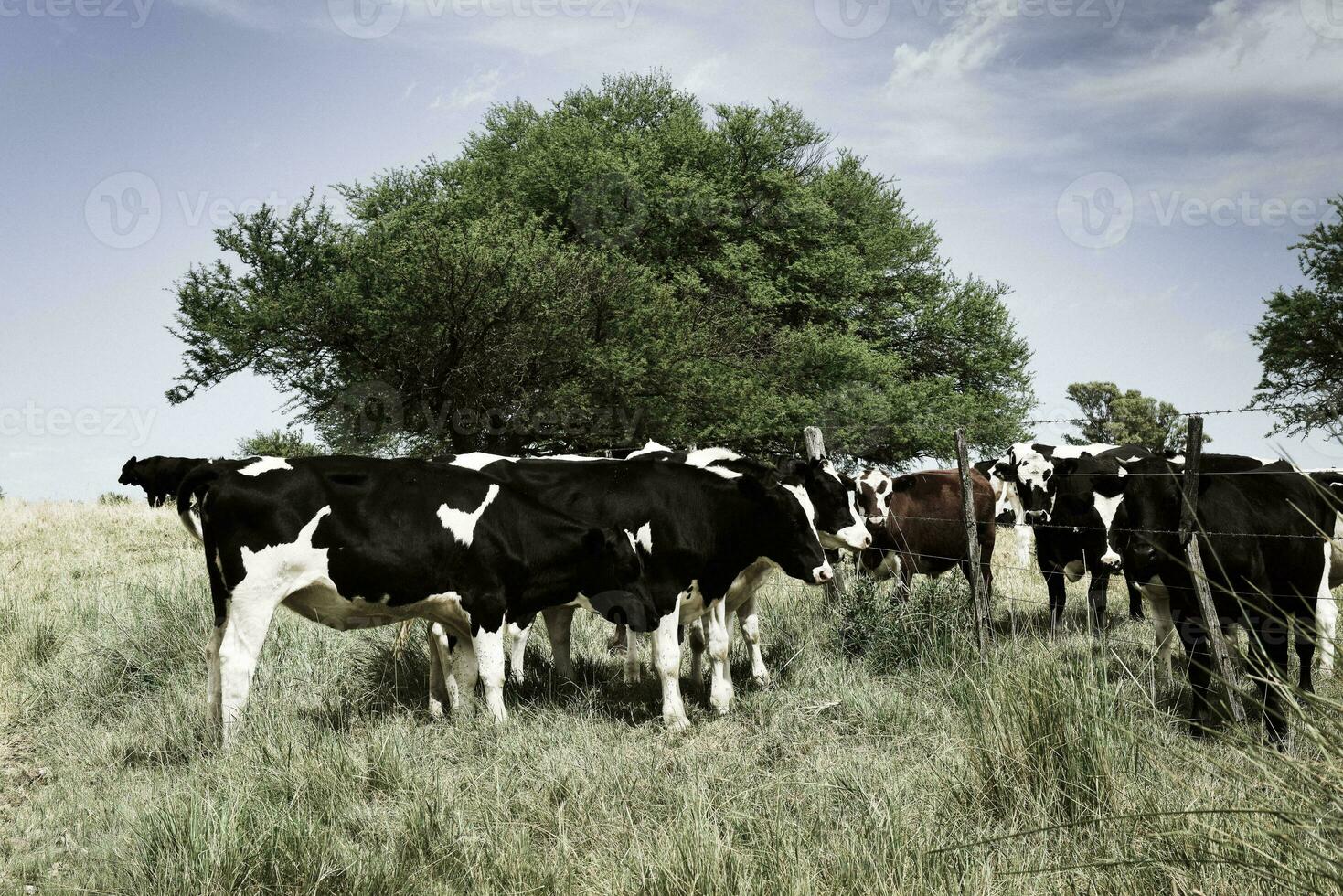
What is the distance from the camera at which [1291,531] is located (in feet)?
25.3

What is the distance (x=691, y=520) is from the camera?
881 centimetres

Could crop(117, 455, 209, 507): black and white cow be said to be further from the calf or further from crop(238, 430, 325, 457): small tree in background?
crop(238, 430, 325, 457): small tree in background

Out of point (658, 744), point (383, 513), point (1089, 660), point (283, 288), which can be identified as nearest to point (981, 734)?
point (1089, 660)

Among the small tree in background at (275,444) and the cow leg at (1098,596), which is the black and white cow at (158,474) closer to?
the cow leg at (1098,596)

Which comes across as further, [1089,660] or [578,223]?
[578,223]

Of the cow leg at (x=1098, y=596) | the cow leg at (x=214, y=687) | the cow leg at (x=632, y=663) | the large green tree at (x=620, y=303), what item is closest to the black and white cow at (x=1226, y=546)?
the cow leg at (x=1098, y=596)

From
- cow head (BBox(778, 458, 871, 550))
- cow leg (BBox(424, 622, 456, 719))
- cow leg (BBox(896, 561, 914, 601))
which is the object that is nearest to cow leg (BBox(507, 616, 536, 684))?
cow leg (BBox(424, 622, 456, 719))

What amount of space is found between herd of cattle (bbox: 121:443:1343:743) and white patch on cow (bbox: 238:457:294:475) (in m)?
0.02

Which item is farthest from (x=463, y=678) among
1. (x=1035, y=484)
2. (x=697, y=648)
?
(x=1035, y=484)

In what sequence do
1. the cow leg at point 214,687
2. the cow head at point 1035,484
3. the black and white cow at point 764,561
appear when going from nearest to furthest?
the cow leg at point 214,687
the black and white cow at point 764,561
the cow head at point 1035,484

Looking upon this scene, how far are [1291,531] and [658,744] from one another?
504 cm

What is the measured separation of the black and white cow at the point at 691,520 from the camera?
8.65 metres

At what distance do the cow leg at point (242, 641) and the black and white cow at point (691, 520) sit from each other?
2.20 meters

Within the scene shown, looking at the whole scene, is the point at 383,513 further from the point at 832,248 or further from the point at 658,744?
the point at 832,248
